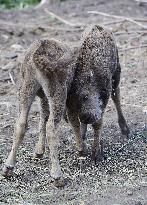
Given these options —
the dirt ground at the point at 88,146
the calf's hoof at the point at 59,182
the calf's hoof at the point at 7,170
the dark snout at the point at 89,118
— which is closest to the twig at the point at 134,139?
the dirt ground at the point at 88,146

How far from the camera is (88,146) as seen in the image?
7.68m

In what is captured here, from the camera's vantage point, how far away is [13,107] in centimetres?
955

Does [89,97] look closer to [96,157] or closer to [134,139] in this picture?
[96,157]

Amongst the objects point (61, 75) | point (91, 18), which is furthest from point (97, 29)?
point (91, 18)

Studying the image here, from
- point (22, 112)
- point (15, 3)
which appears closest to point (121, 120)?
point (22, 112)

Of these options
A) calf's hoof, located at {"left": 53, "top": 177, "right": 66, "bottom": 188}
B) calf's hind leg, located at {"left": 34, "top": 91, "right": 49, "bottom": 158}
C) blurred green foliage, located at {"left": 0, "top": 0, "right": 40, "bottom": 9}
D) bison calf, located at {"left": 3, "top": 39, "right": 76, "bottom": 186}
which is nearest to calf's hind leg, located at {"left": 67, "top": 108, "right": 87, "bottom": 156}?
calf's hind leg, located at {"left": 34, "top": 91, "right": 49, "bottom": 158}

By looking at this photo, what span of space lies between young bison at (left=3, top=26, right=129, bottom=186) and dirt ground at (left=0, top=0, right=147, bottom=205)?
210mm

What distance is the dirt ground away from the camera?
240 inches

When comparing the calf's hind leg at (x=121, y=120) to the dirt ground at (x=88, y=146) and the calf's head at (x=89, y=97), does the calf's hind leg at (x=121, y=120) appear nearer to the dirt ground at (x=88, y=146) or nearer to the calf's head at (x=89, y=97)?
the dirt ground at (x=88, y=146)

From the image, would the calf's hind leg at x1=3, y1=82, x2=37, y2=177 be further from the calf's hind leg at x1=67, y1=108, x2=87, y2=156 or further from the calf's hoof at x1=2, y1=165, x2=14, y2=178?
the calf's hind leg at x1=67, y1=108, x2=87, y2=156

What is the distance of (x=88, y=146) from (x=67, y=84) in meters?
1.43

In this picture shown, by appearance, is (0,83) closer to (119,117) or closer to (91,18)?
(119,117)

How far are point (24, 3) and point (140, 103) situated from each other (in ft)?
38.3

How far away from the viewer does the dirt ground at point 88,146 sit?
20.0ft
